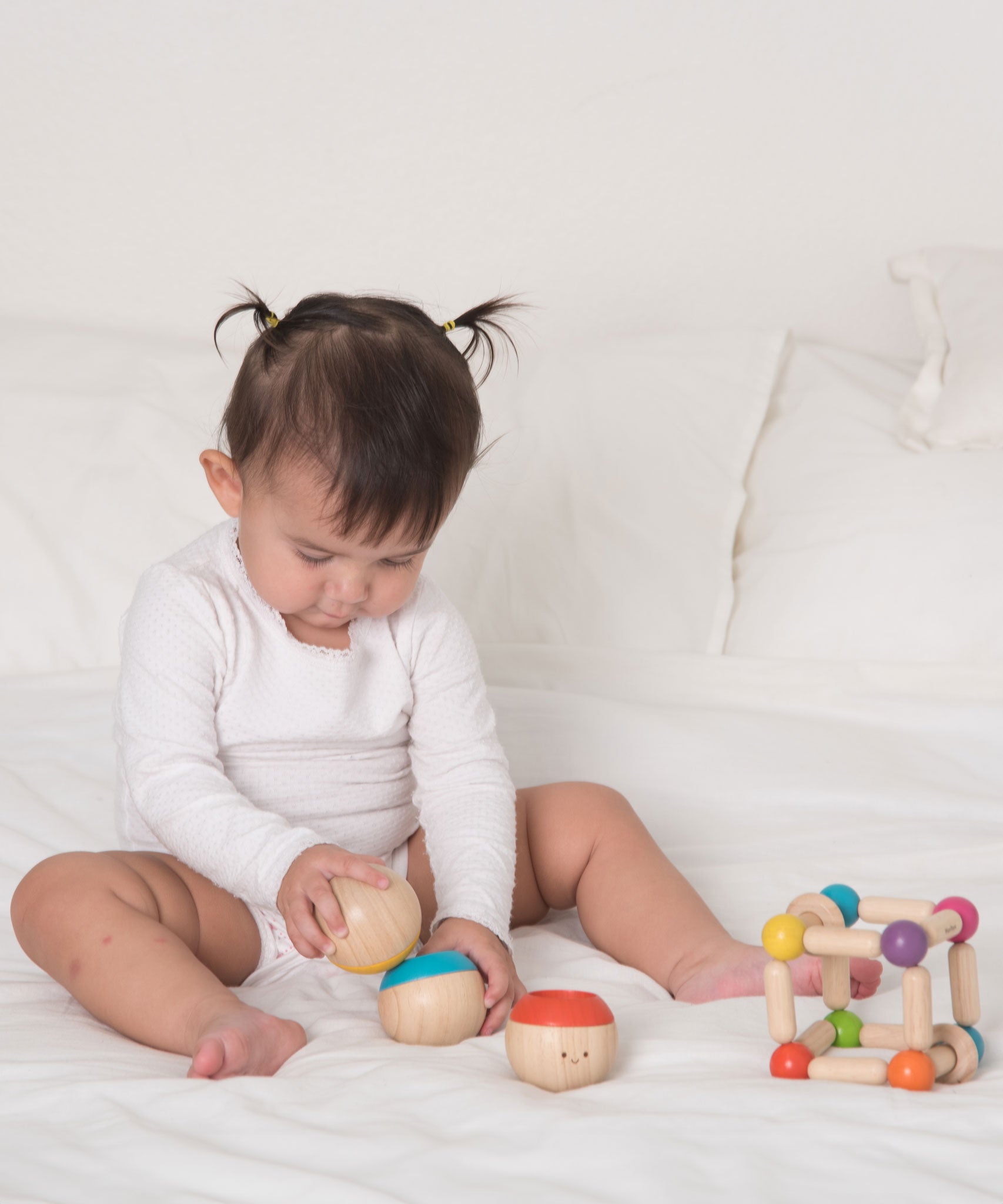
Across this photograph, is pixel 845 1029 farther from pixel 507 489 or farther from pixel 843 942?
pixel 507 489

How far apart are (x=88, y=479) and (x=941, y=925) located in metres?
1.16

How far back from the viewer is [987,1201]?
0.49m

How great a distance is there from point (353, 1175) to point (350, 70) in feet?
5.55

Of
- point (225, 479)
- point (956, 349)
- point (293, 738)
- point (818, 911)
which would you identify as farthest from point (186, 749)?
point (956, 349)

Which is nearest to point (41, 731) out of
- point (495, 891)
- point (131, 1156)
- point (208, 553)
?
point (208, 553)

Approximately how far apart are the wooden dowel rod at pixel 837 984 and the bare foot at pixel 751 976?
9 centimetres

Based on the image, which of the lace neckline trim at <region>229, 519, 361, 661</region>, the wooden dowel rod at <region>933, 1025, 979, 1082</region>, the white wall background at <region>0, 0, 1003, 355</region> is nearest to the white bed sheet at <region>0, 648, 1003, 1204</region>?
the wooden dowel rod at <region>933, 1025, 979, 1082</region>

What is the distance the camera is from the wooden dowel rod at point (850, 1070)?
2.11 feet

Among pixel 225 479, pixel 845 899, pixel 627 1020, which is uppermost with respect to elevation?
pixel 225 479

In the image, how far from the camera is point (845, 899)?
71 centimetres

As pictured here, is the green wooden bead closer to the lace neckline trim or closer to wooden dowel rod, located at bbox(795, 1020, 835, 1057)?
wooden dowel rod, located at bbox(795, 1020, 835, 1057)

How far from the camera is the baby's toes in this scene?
0.81 meters

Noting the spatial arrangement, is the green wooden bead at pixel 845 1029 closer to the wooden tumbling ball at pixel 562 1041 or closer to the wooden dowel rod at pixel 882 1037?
the wooden dowel rod at pixel 882 1037

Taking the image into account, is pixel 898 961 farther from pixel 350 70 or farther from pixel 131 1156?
pixel 350 70
